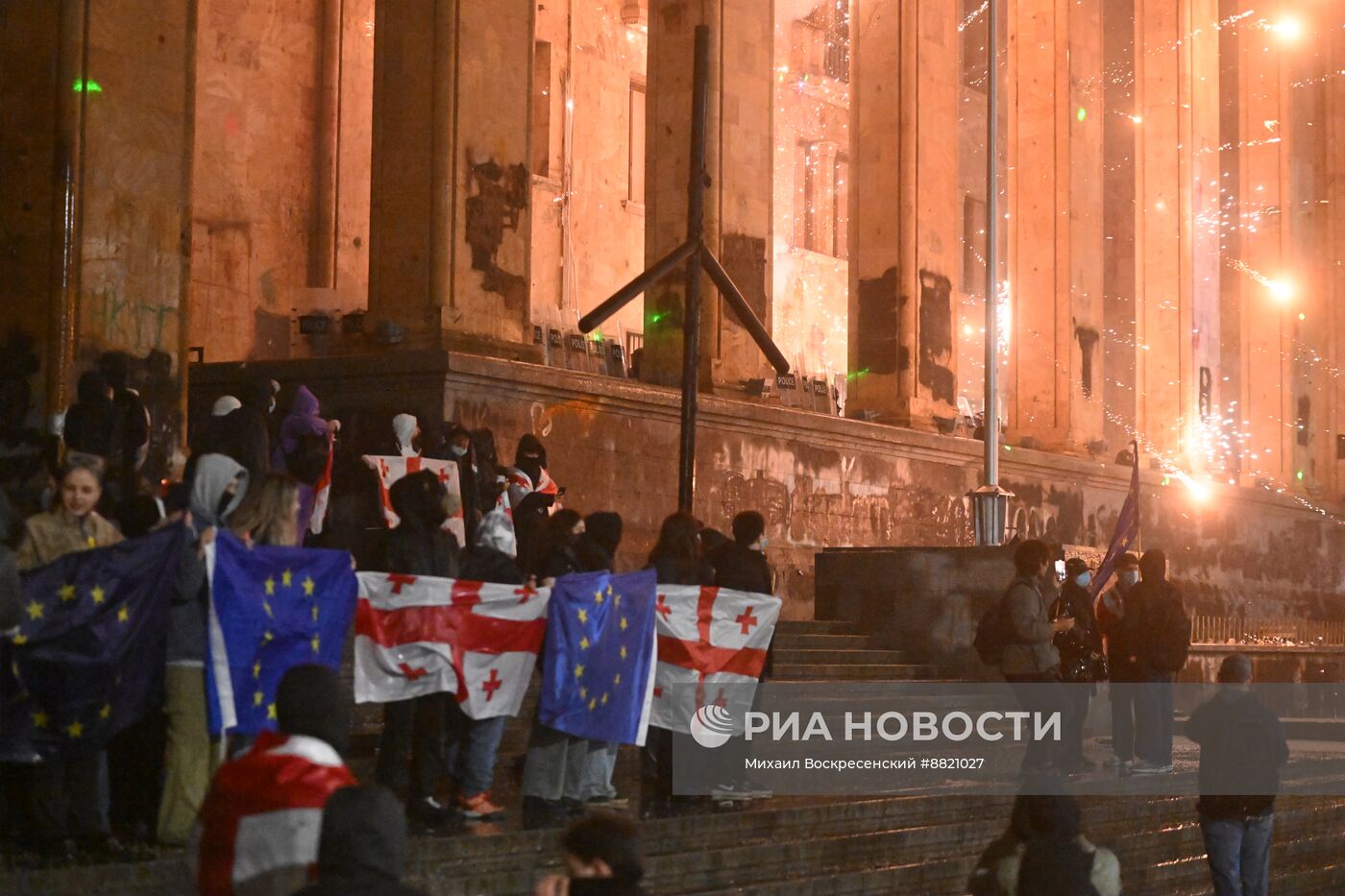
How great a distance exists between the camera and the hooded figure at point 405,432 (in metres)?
14.7

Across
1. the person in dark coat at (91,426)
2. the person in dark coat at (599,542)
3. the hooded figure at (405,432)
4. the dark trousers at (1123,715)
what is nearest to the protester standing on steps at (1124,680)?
the dark trousers at (1123,715)

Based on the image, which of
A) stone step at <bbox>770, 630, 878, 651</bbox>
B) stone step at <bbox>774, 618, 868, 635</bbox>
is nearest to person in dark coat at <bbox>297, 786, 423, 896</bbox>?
stone step at <bbox>770, 630, 878, 651</bbox>

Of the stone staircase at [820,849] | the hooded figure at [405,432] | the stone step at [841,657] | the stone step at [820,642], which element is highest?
the hooded figure at [405,432]

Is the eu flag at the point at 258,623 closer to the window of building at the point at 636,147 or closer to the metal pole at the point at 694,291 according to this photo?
the metal pole at the point at 694,291

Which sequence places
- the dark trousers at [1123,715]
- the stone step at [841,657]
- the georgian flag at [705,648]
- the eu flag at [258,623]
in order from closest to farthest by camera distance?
1. the eu flag at [258,623]
2. the georgian flag at [705,648]
3. the dark trousers at [1123,715]
4. the stone step at [841,657]

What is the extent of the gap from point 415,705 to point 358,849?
213 inches

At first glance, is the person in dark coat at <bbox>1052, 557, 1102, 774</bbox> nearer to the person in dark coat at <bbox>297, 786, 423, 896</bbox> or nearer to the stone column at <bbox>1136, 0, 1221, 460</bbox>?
the person in dark coat at <bbox>297, 786, 423, 896</bbox>

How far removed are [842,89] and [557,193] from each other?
9669mm

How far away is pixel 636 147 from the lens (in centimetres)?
3042

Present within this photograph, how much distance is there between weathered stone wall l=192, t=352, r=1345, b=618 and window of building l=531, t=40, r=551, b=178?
805 centimetres

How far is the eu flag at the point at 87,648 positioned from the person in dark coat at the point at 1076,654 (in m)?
7.41

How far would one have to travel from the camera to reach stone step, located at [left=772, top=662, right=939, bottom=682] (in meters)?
15.9

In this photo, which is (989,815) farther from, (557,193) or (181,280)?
(557,193)

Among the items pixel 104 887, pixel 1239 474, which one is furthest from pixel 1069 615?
pixel 1239 474
